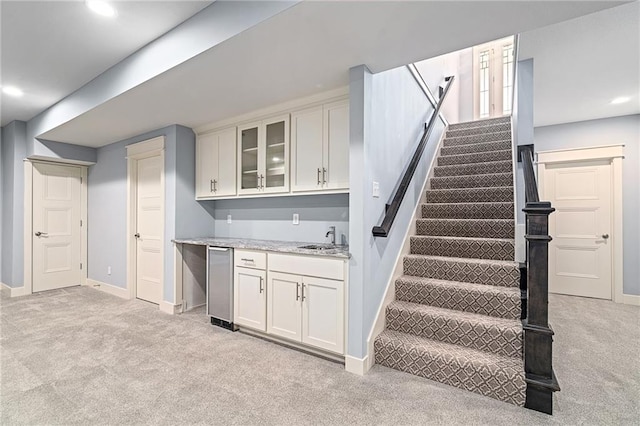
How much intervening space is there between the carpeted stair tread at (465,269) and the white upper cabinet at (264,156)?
5.03 feet

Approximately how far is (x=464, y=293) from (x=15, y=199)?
6.20 meters

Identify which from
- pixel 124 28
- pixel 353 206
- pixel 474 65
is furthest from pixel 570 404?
pixel 474 65

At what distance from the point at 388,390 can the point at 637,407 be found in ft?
4.93

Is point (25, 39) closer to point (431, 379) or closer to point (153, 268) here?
point (153, 268)

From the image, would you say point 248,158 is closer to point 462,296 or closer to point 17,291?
point 462,296

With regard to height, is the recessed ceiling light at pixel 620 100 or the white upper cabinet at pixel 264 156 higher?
the recessed ceiling light at pixel 620 100

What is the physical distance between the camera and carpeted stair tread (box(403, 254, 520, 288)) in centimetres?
262

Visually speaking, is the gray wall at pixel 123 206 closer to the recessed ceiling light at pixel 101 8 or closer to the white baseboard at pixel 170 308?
the white baseboard at pixel 170 308

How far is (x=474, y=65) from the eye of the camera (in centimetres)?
644

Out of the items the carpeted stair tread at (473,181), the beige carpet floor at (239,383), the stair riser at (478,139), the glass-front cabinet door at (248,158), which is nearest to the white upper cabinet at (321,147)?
the glass-front cabinet door at (248,158)

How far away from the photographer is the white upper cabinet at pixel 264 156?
10.5ft

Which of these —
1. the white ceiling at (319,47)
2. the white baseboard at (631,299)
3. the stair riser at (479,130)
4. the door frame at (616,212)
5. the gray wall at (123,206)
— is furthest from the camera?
the stair riser at (479,130)

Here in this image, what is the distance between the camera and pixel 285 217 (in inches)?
143

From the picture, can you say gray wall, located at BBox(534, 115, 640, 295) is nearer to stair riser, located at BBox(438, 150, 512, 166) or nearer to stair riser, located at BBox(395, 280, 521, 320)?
stair riser, located at BBox(438, 150, 512, 166)
